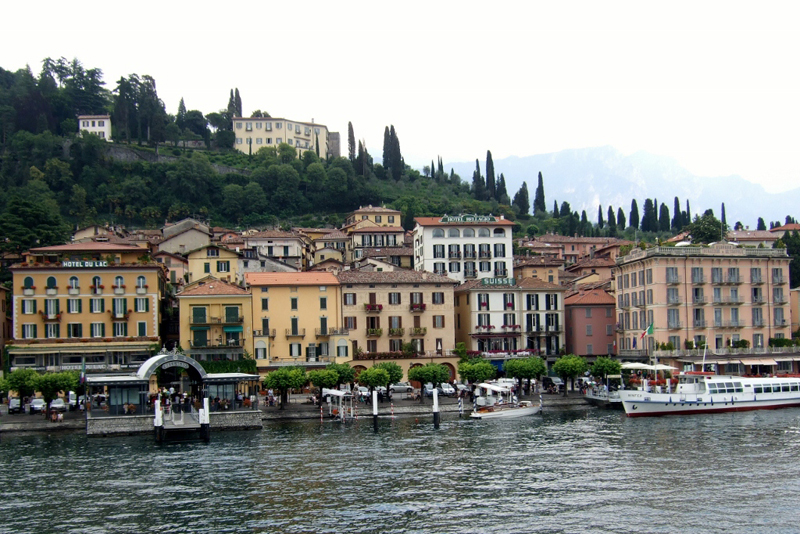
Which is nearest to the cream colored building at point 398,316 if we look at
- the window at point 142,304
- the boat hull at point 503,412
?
the boat hull at point 503,412

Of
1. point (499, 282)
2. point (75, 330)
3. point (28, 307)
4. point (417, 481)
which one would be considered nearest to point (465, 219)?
point (499, 282)

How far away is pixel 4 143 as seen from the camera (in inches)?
6845

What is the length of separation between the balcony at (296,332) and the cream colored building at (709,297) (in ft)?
111

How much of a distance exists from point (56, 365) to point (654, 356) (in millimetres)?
56328

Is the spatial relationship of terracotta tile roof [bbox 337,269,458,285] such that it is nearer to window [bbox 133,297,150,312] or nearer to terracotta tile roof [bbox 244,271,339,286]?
terracotta tile roof [bbox 244,271,339,286]

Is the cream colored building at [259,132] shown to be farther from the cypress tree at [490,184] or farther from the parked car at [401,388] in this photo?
the parked car at [401,388]

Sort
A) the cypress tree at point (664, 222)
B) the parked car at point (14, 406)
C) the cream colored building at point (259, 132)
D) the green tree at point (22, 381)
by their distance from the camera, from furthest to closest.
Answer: the cream colored building at point (259, 132) → the cypress tree at point (664, 222) → the parked car at point (14, 406) → the green tree at point (22, 381)

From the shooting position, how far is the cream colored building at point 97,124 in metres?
182

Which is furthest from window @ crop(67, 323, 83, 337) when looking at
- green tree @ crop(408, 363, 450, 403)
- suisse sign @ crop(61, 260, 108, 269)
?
green tree @ crop(408, 363, 450, 403)

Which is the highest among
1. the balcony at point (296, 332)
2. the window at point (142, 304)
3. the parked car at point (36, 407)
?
the window at point (142, 304)

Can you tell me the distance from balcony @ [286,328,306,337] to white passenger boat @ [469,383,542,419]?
62.7ft

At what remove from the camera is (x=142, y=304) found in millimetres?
84875

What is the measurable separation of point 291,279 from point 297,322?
4396 millimetres

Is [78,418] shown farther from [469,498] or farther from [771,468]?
[771,468]
